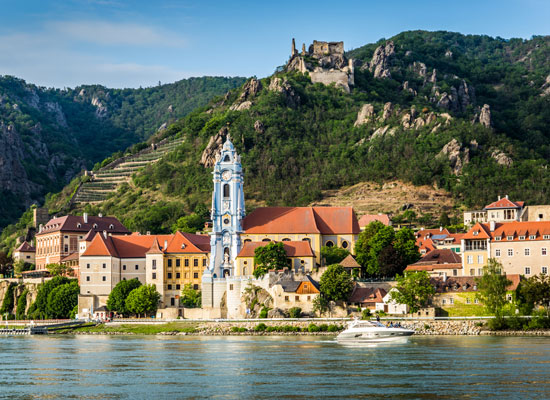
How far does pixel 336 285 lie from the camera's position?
97250 mm

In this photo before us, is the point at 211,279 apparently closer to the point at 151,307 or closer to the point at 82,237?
the point at 151,307

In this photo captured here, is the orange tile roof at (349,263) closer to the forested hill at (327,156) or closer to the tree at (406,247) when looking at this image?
the tree at (406,247)

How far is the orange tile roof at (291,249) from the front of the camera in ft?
359

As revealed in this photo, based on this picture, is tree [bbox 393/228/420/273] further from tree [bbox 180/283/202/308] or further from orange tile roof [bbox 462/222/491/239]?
tree [bbox 180/283/202/308]

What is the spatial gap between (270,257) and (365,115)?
85.9 metres

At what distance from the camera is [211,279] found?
108438 millimetres

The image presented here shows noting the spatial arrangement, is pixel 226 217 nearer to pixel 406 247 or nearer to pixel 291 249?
pixel 291 249

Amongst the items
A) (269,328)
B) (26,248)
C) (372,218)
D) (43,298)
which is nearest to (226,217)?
(269,328)

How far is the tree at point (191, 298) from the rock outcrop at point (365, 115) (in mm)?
81543

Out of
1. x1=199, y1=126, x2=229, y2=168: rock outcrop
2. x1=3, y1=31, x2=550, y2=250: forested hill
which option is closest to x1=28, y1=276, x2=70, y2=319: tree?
x1=3, y1=31, x2=550, y2=250: forested hill

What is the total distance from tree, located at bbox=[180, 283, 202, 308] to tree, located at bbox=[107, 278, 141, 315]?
243 inches

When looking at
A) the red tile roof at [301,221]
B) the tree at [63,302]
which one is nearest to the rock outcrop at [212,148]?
the red tile roof at [301,221]

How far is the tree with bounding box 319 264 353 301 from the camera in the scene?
97188 mm

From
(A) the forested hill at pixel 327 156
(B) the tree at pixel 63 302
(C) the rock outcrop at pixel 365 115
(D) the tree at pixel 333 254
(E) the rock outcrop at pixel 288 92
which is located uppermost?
(E) the rock outcrop at pixel 288 92
